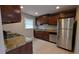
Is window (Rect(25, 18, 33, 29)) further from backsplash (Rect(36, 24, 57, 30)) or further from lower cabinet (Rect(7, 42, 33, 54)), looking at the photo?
lower cabinet (Rect(7, 42, 33, 54))

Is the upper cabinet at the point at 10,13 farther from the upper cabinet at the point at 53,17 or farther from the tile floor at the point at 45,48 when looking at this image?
the tile floor at the point at 45,48

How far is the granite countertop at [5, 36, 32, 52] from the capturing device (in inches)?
47.0

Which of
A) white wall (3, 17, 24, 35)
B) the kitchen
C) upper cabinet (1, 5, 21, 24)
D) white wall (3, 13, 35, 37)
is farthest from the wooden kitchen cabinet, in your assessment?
upper cabinet (1, 5, 21, 24)

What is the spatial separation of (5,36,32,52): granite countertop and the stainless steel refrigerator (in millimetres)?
465

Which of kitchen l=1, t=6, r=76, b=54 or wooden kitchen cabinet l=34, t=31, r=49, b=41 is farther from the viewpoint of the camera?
wooden kitchen cabinet l=34, t=31, r=49, b=41

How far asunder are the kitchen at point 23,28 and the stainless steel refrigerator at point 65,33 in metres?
0.02

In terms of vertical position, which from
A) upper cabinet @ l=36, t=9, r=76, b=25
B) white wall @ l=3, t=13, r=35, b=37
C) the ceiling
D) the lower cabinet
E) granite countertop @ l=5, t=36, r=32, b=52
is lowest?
the lower cabinet

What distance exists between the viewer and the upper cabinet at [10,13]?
116 centimetres

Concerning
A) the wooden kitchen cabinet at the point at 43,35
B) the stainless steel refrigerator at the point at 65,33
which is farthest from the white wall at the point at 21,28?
the stainless steel refrigerator at the point at 65,33

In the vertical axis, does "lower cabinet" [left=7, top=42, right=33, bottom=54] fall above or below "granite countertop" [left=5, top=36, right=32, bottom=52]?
below

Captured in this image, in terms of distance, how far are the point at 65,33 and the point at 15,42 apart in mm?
790

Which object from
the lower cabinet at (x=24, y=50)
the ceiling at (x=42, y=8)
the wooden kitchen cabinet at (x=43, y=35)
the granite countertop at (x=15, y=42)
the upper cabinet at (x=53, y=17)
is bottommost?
the lower cabinet at (x=24, y=50)

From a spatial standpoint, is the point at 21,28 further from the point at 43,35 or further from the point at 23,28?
the point at 43,35
